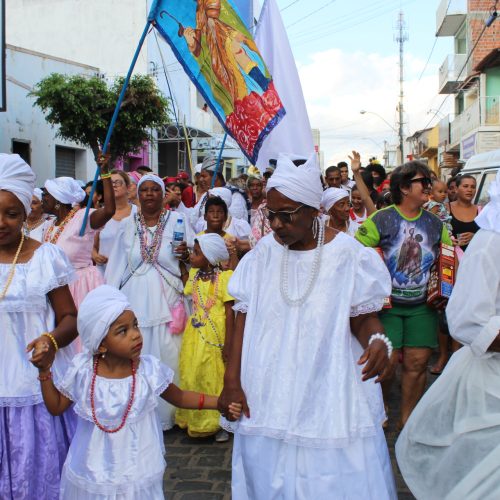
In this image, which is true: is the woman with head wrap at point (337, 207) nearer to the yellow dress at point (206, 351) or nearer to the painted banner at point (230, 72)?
the painted banner at point (230, 72)

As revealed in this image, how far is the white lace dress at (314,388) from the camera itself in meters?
2.95

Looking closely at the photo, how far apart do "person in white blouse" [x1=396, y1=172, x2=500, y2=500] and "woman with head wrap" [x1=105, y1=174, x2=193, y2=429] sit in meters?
3.06

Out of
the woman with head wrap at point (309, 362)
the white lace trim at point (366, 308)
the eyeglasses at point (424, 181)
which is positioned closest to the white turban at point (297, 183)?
the woman with head wrap at point (309, 362)

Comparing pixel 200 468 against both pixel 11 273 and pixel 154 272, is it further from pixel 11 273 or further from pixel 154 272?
pixel 11 273

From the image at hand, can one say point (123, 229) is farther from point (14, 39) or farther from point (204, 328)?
point (14, 39)

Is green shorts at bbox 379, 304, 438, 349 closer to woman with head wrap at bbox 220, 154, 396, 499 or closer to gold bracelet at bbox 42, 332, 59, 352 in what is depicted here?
woman with head wrap at bbox 220, 154, 396, 499

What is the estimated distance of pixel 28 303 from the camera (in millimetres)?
3232

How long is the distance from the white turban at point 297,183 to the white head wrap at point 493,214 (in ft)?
2.52

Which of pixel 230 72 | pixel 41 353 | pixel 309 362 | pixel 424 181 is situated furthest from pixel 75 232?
pixel 309 362

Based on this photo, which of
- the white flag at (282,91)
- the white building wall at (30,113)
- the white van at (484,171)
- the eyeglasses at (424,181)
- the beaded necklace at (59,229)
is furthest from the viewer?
the white building wall at (30,113)

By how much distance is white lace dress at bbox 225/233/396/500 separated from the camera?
9.69 feet

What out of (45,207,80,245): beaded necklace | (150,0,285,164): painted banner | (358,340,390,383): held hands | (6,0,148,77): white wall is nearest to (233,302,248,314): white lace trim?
(358,340,390,383): held hands

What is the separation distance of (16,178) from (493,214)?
7.46ft

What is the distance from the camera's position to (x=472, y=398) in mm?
3020
